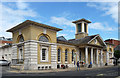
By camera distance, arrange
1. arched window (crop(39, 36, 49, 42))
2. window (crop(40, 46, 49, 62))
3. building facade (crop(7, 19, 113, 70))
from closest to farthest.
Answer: building facade (crop(7, 19, 113, 70)) → arched window (crop(39, 36, 49, 42)) → window (crop(40, 46, 49, 62))

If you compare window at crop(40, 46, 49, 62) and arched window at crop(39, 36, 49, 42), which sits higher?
arched window at crop(39, 36, 49, 42)

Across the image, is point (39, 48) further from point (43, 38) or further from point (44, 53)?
point (43, 38)

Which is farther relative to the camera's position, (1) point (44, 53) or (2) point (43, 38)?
(1) point (44, 53)

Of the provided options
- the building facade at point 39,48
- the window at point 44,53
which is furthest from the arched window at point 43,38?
the window at point 44,53

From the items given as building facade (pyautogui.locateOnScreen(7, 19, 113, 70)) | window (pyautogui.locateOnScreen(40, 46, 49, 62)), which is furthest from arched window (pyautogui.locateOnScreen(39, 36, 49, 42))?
window (pyautogui.locateOnScreen(40, 46, 49, 62))

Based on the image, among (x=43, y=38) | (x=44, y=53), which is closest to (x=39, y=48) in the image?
(x=44, y=53)

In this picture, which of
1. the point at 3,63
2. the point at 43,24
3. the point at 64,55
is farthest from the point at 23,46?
the point at 64,55

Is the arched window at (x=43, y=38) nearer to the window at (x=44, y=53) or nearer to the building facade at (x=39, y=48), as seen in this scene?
the building facade at (x=39, y=48)

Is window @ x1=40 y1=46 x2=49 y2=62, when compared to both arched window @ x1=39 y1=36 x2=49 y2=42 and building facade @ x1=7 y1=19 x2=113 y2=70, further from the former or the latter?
arched window @ x1=39 y1=36 x2=49 y2=42

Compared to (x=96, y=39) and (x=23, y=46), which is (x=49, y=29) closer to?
(x=23, y=46)

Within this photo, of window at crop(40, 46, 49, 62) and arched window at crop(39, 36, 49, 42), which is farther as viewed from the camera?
window at crop(40, 46, 49, 62)

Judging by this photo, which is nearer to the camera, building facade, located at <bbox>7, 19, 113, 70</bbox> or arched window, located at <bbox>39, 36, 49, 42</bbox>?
building facade, located at <bbox>7, 19, 113, 70</bbox>

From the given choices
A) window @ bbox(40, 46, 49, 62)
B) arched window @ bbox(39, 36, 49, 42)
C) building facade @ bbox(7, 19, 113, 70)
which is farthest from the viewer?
window @ bbox(40, 46, 49, 62)

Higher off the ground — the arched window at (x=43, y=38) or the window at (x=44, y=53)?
the arched window at (x=43, y=38)
